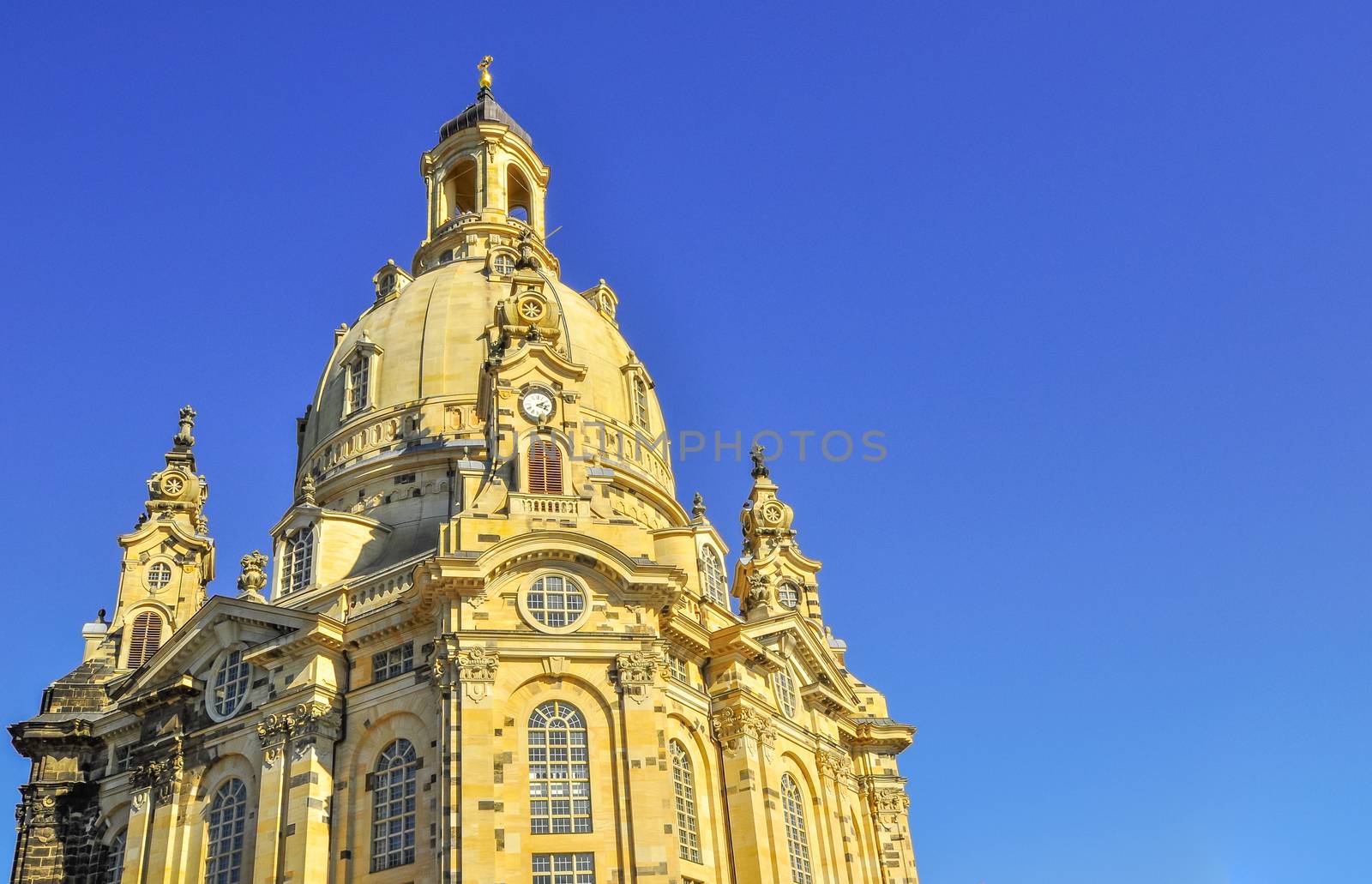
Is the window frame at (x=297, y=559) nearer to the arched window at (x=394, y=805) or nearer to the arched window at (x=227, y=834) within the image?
the arched window at (x=227, y=834)

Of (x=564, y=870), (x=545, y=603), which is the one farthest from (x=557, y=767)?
(x=545, y=603)

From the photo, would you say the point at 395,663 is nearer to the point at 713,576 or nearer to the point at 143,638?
the point at 713,576

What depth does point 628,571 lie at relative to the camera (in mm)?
46156

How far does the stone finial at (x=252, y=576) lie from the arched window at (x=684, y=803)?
17.7 meters

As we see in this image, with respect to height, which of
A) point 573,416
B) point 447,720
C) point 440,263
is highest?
point 440,263

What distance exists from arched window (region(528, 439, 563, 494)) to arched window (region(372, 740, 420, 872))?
10399 mm

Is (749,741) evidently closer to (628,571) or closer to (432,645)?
(628,571)

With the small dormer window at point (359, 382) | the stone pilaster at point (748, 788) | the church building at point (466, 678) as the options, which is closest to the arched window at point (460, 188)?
the church building at point (466, 678)

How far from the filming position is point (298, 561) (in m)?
55.6

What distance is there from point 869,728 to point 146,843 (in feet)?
106

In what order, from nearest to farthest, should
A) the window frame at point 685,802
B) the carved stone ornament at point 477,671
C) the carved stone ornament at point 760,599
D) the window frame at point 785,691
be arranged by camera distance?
the carved stone ornament at point 477,671
the window frame at point 685,802
the window frame at point 785,691
the carved stone ornament at point 760,599

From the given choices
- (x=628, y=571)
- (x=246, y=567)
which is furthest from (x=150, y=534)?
(x=628, y=571)

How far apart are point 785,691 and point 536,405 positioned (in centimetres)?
1666

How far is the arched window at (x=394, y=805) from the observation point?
43.5 metres
